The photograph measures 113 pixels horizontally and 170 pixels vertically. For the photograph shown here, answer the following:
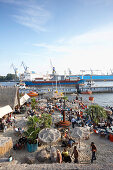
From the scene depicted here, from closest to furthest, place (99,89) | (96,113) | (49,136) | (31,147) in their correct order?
(49,136)
(31,147)
(96,113)
(99,89)

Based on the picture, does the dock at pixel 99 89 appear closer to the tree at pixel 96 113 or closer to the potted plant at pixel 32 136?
the tree at pixel 96 113

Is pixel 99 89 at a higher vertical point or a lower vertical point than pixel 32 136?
higher

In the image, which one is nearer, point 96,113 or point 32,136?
point 32,136

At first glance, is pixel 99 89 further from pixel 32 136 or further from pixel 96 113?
pixel 32 136

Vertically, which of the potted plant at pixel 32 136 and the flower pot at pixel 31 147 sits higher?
the potted plant at pixel 32 136

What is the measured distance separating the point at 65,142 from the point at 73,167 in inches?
196

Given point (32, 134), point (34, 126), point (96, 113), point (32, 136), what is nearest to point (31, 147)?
point (32, 136)

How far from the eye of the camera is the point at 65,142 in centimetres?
855

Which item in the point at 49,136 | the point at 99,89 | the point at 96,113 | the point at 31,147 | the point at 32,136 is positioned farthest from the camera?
the point at 99,89

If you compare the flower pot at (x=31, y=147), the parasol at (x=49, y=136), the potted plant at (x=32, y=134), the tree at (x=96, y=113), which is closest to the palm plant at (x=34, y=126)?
the potted plant at (x=32, y=134)

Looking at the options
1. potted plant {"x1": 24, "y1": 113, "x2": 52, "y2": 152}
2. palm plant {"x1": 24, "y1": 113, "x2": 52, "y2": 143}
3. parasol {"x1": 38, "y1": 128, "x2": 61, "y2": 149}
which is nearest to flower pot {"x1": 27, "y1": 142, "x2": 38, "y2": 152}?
potted plant {"x1": 24, "y1": 113, "x2": 52, "y2": 152}

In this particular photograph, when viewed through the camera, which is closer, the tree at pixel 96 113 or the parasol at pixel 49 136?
the parasol at pixel 49 136

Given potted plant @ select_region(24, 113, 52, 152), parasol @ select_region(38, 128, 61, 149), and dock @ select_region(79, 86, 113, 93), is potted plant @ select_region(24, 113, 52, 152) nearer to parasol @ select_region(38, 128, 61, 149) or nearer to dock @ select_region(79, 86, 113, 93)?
parasol @ select_region(38, 128, 61, 149)

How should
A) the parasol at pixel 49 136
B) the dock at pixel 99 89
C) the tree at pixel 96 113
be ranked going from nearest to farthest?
the parasol at pixel 49 136 → the tree at pixel 96 113 → the dock at pixel 99 89
